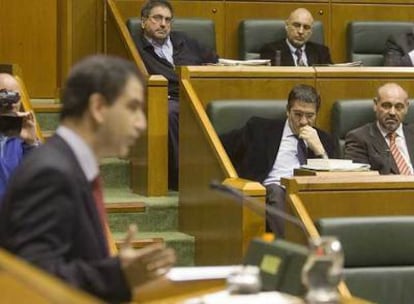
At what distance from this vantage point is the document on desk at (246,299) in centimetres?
218

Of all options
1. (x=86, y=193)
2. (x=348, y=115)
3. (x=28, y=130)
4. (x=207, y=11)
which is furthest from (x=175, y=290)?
(x=207, y=11)

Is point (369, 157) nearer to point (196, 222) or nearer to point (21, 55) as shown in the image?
point (196, 222)

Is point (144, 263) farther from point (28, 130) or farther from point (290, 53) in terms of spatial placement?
point (290, 53)

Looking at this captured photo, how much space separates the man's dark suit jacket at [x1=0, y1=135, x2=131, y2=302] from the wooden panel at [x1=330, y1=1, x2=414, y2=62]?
482cm

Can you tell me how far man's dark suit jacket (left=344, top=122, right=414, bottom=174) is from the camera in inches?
204

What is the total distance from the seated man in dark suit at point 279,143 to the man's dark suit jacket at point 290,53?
1.16 m

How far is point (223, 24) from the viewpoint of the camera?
6629 mm

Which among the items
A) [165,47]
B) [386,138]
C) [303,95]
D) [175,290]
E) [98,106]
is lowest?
[175,290]

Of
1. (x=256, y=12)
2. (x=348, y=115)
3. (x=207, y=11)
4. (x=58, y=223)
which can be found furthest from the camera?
(x=256, y=12)

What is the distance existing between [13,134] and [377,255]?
5.18 ft

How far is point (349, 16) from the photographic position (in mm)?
6848

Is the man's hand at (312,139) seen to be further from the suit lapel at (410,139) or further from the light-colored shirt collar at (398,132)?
the suit lapel at (410,139)

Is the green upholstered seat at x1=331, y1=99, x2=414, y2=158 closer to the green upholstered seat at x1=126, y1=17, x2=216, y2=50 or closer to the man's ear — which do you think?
the green upholstered seat at x1=126, y1=17, x2=216, y2=50

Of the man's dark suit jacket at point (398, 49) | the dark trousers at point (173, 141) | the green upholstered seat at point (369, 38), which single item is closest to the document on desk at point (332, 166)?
the dark trousers at point (173, 141)
